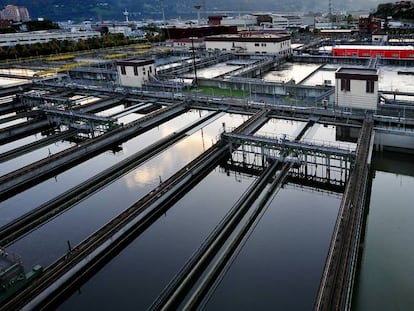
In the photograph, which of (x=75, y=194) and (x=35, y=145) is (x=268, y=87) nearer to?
(x=35, y=145)

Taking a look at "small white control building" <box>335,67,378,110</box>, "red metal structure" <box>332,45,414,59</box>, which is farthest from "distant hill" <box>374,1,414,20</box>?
"small white control building" <box>335,67,378,110</box>

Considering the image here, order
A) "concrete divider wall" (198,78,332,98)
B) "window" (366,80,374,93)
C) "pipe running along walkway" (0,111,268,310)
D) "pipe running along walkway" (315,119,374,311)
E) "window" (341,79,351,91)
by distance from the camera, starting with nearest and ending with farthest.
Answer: "pipe running along walkway" (315,119,374,311), "pipe running along walkway" (0,111,268,310), "window" (366,80,374,93), "window" (341,79,351,91), "concrete divider wall" (198,78,332,98)

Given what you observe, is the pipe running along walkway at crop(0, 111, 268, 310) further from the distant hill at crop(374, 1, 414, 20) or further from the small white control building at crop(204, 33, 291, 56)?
the distant hill at crop(374, 1, 414, 20)

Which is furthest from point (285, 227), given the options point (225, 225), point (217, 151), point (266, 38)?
point (266, 38)

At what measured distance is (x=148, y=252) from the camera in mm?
Answer: 10797

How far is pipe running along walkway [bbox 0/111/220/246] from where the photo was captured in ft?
38.6

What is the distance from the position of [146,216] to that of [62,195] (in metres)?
3.58

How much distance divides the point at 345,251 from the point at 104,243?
20.4 ft

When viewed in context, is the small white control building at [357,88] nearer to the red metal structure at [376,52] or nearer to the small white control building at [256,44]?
the red metal structure at [376,52]

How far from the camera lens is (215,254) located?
1045 cm

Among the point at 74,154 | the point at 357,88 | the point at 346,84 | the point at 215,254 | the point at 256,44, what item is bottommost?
the point at 215,254

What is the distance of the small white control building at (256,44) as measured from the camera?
38.3 meters

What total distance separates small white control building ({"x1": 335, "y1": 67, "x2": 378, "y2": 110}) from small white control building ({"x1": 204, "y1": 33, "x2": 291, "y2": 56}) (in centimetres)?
2075

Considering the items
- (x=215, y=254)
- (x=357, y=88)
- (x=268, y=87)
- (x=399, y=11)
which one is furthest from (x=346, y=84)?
(x=399, y=11)
